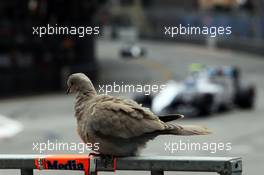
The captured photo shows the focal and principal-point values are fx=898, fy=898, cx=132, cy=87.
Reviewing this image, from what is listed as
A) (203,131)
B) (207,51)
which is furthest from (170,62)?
(203,131)

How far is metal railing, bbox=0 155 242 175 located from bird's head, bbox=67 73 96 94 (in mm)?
465

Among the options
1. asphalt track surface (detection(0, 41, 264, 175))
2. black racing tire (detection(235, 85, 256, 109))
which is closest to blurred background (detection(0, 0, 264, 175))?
asphalt track surface (detection(0, 41, 264, 175))

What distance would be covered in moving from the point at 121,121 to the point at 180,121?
808 inches

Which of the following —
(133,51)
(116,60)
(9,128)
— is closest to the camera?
(133,51)

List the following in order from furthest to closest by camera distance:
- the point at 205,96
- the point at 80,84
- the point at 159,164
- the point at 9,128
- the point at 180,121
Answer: the point at 205,96 → the point at 9,128 → the point at 180,121 → the point at 80,84 → the point at 159,164

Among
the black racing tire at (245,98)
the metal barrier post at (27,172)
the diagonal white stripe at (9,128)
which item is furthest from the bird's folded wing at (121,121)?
the black racing tire at (245,98)

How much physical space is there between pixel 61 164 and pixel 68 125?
25110mm

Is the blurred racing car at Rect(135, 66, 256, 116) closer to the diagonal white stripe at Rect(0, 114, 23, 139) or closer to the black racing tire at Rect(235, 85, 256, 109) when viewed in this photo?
the black racing tire at Rect(235, 85, 256, 109)

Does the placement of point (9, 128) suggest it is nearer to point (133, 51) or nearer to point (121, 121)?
point (133, 51)

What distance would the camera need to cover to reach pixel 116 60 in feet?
171

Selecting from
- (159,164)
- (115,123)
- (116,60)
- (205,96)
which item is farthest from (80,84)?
(116,60)

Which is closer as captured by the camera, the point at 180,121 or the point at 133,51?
the point at 133,51

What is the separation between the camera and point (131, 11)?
211 feet

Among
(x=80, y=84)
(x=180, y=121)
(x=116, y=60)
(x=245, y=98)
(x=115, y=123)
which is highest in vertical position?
(x=116, y=60)
